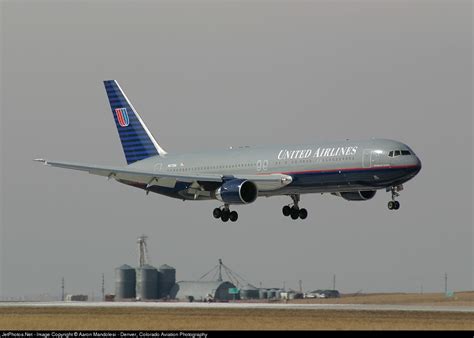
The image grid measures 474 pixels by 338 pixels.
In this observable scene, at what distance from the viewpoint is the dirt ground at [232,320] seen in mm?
52844

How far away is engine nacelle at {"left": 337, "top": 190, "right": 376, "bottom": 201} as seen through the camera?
89062 mm

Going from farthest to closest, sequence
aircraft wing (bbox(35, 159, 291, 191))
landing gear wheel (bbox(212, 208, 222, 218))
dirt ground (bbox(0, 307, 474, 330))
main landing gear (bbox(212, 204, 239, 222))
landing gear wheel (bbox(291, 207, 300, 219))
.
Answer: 1. landing gear wheel (bbox(291, 207, 300, 219))
2. main landing gear (bbox(212, 204, 239, 222))
3. landing gear wheel (bbox(212, 208, 222, 218))
4. aircraft wing (bbox(35, 159, 291, 191))
5. dirt ground (bbox(0, 307, 474, 330))

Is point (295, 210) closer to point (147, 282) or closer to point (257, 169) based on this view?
point (257, 169)

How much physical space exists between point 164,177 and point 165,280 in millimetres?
36950

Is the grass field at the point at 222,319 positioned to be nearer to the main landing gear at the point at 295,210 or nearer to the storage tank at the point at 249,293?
the main landing gear at the point at 295,210

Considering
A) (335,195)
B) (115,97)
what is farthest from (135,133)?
(335,195)

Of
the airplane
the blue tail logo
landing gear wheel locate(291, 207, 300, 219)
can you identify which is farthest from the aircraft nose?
the blue tail logo

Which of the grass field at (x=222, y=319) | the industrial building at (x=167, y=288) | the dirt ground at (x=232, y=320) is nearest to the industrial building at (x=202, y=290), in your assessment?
the industrial building at (x=167, y=288)

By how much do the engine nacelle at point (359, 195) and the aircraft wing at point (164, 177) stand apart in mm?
6840

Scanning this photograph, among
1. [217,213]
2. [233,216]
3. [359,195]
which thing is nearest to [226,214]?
[233,216]

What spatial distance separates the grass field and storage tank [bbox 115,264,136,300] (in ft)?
178

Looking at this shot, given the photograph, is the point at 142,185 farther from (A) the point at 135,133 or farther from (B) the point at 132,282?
(B) the point at 132,282

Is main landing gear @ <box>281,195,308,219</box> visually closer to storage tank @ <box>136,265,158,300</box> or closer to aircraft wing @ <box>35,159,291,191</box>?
aircraft wing @ <box>35,159,291,191</box>

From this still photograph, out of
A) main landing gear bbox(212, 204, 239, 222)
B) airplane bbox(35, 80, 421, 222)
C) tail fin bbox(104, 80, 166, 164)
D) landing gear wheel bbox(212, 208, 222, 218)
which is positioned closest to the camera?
airplane bbox(35, 80, 421, 222)
